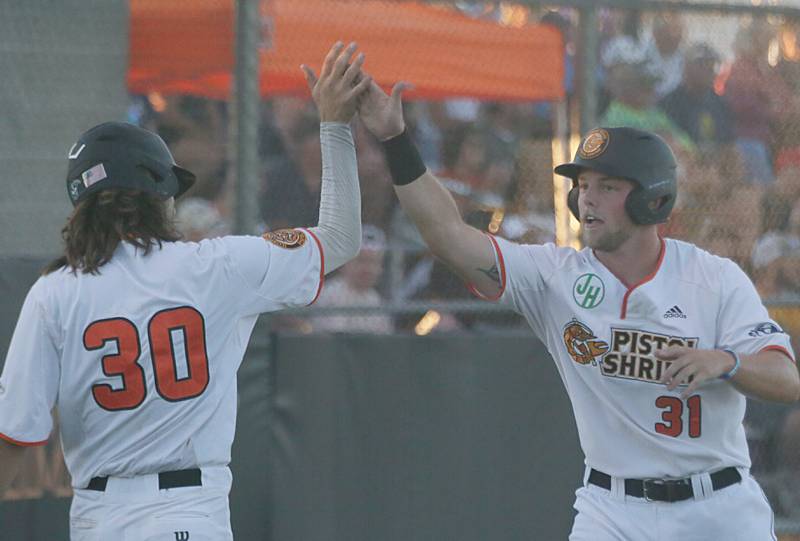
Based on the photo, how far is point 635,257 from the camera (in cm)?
498

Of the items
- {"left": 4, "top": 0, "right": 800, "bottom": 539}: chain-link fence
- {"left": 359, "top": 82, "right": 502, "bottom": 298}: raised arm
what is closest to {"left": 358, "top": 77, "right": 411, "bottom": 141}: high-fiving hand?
{"left": 359, "top": 82, "right": 502, "bottom": 298}: raised arm

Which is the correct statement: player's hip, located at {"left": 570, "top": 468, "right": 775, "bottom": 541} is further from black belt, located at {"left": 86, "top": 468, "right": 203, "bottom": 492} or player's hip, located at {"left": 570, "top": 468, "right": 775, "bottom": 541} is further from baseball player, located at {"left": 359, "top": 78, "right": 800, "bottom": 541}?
black belt, located at {"left": 86, "top": 468, "right": 203, "bottom": 492}

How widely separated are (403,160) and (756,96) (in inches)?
139

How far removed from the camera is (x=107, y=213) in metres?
4.01

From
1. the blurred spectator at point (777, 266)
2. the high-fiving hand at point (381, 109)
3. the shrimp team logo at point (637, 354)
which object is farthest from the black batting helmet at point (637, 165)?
the blurred spectator at point (777, 266)

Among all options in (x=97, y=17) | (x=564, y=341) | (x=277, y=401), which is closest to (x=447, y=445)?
(x=277, y=401)

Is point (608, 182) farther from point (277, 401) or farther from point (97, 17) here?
point (97, 17)

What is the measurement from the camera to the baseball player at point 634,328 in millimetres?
4602

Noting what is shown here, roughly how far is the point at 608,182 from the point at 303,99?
256cm

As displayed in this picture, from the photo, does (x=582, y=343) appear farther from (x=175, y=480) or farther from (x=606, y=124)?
(x=606, y=124)

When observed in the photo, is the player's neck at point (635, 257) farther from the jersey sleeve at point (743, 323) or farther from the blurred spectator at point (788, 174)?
the blurred spectator at point (788, 174)

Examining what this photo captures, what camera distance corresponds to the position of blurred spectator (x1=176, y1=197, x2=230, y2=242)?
21.4ft

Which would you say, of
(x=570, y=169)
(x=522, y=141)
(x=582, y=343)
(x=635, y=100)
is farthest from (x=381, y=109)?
(x=635, y=100)

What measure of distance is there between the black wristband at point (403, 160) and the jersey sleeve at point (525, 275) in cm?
47
